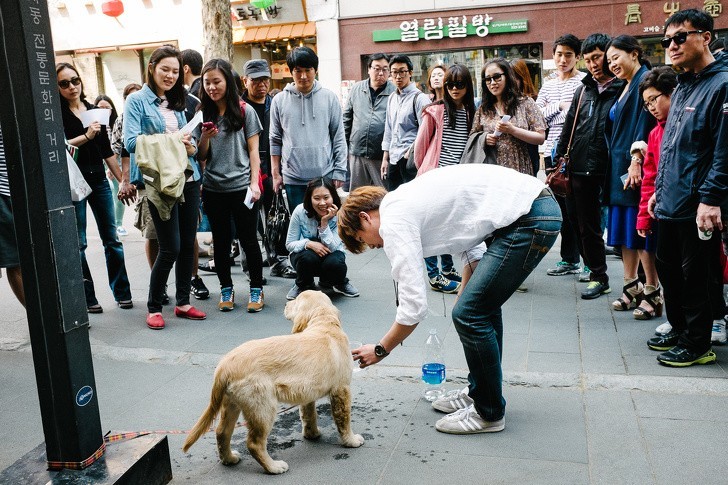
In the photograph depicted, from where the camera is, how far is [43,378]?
277 centimetres

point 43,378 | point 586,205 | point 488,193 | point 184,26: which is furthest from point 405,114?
point 184,26

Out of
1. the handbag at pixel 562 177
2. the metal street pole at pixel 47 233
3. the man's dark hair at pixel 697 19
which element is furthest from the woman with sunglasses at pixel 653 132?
the metal street pole at pixel 47 233

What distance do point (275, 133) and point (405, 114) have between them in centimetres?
141

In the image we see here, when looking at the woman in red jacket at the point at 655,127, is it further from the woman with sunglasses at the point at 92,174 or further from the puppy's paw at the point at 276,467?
the woman with sunglasses at the point at 92,174

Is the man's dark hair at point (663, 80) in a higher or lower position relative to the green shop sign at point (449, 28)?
lower

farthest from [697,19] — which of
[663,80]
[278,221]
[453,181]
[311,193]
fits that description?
[278,221]

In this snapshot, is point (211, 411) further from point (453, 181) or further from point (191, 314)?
point (191, 314)

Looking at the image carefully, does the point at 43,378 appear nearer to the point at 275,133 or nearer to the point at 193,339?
the point at 193,339

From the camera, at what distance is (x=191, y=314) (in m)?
5.69

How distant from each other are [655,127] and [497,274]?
2388 mm

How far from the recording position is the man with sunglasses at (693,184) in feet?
12.6

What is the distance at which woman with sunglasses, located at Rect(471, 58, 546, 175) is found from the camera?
5.82 metres

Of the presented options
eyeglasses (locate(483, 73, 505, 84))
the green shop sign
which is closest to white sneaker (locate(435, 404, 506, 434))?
eyeglasses (locate(483, 73, 505, 84))

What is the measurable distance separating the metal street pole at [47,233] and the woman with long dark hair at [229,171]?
3.01 m
